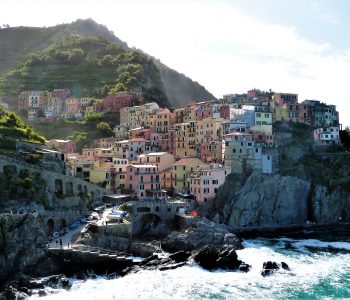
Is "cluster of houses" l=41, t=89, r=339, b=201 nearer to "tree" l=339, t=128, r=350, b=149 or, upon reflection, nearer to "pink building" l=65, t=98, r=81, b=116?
"tree" l=339, t=128, r=350, b=149

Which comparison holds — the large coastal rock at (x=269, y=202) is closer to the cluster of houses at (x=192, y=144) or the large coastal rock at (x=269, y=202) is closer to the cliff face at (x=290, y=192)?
the cliff face at (x=290, y=192)

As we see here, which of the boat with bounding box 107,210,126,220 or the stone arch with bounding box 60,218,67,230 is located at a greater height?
the boat with bounding box 107,210,126,220

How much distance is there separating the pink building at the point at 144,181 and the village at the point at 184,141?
16 centimetres

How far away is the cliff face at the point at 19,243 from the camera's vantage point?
177 feet

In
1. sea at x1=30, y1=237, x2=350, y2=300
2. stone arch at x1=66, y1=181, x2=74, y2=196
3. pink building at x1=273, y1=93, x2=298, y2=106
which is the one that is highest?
pink building at x1=273, y1=93, x2=298, y2=106

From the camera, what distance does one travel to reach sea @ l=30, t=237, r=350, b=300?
50.5 meters

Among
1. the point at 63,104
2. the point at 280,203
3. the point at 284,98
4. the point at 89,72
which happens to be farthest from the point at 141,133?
the point at 89,72

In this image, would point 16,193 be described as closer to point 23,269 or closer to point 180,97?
point 23,269

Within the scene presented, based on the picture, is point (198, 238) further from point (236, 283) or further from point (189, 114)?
point (189, 114)

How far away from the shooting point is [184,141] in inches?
4058

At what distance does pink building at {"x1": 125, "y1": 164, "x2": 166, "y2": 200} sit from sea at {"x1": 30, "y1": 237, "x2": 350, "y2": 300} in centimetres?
2376

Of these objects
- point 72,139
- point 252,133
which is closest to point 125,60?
point 72,139

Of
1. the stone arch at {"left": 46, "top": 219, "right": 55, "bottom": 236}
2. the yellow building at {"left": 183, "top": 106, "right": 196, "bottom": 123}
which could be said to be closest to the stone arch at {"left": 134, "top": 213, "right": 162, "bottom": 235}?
the stone arch at {"left": 46, "top": 219, "right": 55, "bottom": 236}

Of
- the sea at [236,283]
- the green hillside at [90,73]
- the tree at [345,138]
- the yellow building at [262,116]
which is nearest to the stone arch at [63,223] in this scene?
the sea at [236,283]
